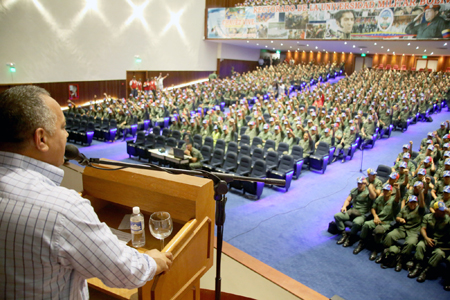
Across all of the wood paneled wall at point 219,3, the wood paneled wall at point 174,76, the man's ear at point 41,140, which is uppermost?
the wood paneled wall at point 219,3

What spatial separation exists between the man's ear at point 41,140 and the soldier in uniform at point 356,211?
5041 mm

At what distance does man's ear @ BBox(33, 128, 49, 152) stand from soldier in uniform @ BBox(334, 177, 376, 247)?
5.04 m

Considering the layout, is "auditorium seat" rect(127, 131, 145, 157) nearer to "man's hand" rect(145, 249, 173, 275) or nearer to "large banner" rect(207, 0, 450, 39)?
"man's hand" rect(145, 249, 173, 275)

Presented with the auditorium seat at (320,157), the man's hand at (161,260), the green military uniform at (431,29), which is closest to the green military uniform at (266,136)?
the auditorium seat at (320,157)

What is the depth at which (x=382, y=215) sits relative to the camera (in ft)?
16.8

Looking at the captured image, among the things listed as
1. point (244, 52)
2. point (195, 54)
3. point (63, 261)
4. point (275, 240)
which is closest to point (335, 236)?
point (275, 240)

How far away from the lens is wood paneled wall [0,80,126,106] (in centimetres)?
1475

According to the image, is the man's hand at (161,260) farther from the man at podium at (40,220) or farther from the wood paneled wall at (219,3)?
the wood paneled wall at (219,3)

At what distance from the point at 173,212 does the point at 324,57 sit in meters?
30.2

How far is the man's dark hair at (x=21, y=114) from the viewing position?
96cm

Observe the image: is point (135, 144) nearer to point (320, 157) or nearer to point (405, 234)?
point (320, 157)

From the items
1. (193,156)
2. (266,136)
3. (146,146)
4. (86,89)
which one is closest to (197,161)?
(193,156)

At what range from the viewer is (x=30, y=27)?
13.3 m

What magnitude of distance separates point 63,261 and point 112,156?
379 inches
